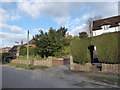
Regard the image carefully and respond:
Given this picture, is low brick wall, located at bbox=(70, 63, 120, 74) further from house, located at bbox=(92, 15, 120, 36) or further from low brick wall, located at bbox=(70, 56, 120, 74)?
house, located at bbox=(92, 15, 120, 36)

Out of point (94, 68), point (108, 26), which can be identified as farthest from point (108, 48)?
point (108, 26)

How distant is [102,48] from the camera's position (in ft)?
49.3

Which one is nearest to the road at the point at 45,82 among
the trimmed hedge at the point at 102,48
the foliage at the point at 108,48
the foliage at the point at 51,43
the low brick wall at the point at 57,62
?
the foliage at the point at 108,48

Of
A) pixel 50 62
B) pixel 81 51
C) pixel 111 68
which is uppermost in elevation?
pixel 81 51

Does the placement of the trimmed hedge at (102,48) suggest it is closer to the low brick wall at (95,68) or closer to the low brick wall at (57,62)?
the low brick wall at (95,68)

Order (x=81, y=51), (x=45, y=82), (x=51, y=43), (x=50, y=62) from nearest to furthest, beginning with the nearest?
(x=45, y=82) → (x=81, y=51) → (x=50, y=62) → (x=51, y=43)

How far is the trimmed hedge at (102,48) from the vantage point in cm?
1358

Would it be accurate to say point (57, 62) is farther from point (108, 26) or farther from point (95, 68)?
point (108, 26)

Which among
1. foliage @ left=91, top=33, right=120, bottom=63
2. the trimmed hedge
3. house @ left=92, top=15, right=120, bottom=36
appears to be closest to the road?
foliage @ left=91, top=33, right=120, bottom=63

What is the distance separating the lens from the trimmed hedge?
13.6 m

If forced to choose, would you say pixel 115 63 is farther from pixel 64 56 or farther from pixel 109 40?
pixel 64 56

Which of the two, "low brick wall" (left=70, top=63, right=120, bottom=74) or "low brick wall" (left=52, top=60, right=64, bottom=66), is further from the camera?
"low brick wall" (left=52, top=60, right=64, bottom=66)

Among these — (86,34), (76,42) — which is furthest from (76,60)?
(86,34)

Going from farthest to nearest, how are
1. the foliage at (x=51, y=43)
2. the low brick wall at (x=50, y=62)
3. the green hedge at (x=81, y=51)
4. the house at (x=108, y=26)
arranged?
the house at (x=108, y=26) → the foliage at (x=51, y=43) → the low brick wall at (x=50, y=62) → the green hedge at (x=81, y=51)
